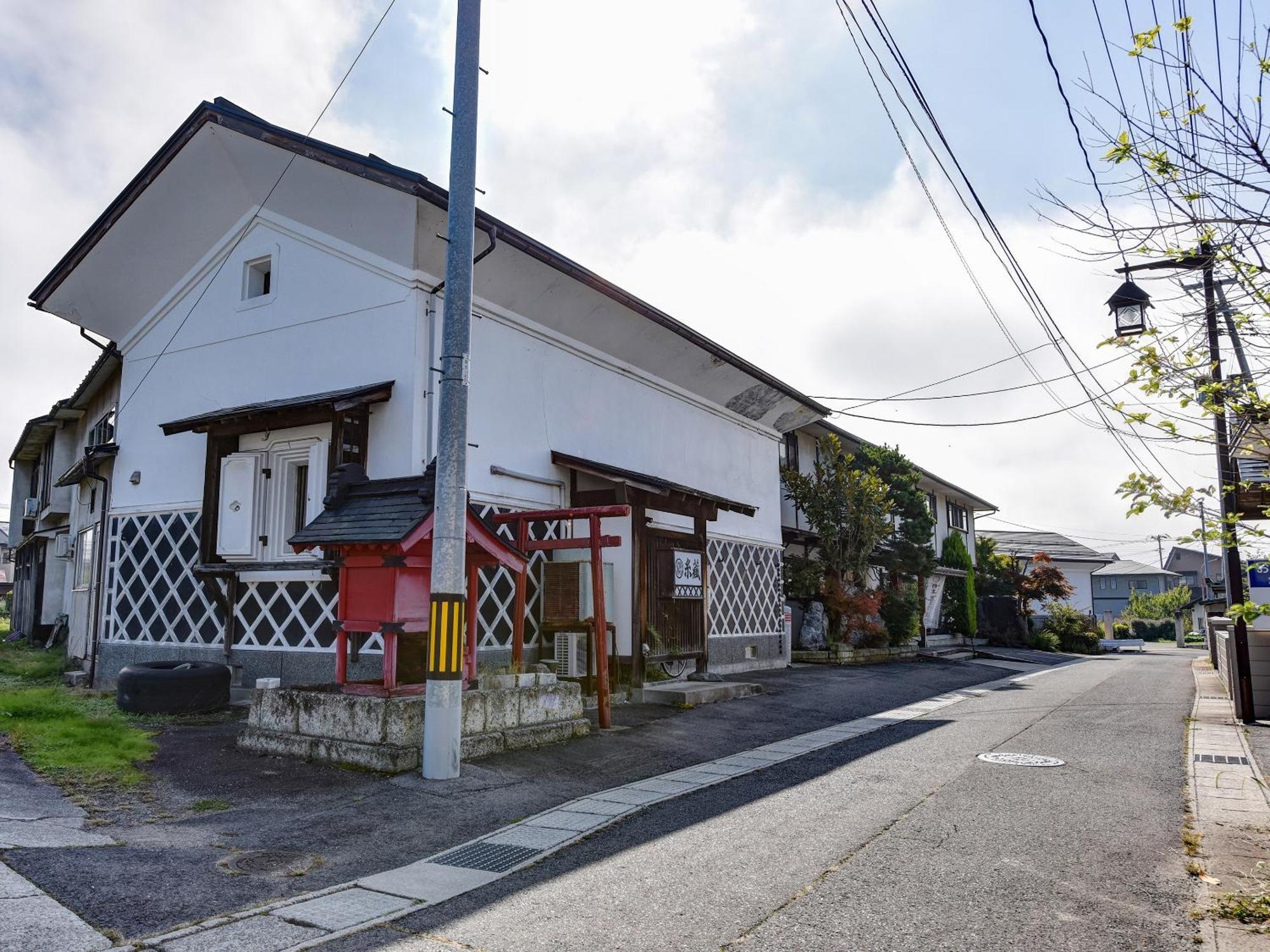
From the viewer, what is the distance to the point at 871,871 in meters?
4.73

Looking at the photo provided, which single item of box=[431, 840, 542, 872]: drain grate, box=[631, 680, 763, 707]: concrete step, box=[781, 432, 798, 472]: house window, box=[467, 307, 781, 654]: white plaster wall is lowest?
box=[431, 840, 542, 872]: drain grate

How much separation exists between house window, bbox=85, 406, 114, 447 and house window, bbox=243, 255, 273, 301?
4.33 meters

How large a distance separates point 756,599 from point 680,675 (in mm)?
4458

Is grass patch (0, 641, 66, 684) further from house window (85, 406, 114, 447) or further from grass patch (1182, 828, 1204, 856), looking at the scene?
grass patch (1182, 828, 1204, 856)

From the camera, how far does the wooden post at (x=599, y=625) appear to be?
30.8ft

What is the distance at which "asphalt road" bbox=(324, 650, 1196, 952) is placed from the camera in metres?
3.88

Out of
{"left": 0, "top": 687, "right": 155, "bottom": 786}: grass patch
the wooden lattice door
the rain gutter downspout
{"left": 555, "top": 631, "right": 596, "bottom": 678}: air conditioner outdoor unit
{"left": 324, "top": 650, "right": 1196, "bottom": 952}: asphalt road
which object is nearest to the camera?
{"left": 324, "top": 650, "right": 1196, "bottom": 952}: asphalt road

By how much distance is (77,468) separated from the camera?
1552 centimetres

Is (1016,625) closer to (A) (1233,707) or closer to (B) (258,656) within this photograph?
(A) (1233,707)

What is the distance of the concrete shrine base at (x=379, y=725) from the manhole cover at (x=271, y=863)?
203 cm

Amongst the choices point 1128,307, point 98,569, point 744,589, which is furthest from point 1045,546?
point 98,569

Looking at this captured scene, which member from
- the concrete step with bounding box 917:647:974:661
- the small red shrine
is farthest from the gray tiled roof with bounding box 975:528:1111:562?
the small red shrine

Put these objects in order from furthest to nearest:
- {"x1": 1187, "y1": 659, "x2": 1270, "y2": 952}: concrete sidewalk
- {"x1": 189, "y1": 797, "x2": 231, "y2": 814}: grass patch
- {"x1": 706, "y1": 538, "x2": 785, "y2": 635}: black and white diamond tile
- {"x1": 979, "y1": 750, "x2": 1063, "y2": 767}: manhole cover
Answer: {"x1": 706, "y1": 538, "x2": 785, "y2": 635}: black and white diamond tile → {"x1": 979, "y1": 750, "x2": 1063, "y2": 767}: manhole cover → {"x1": 189, "y1": 797, "x2": 231, "y2": 814}: grass patch → {"x1": 1187, "y1": 659, "x2": 1270, "y2": 952}: concrete sidewalk

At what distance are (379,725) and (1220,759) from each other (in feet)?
25.9
